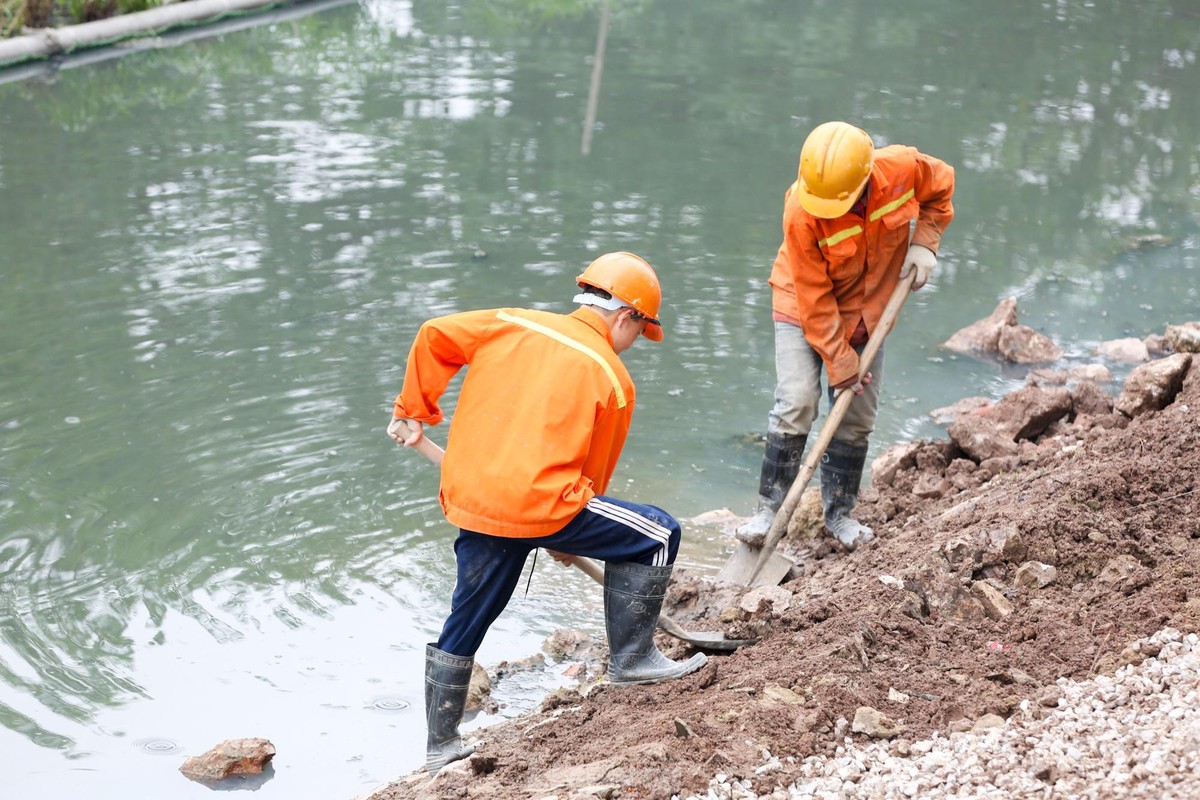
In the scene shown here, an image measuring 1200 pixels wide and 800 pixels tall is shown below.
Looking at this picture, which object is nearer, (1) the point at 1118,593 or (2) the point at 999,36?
(1) the point at 1118,593

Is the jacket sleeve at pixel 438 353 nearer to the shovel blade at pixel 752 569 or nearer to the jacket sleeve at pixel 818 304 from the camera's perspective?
the jacket sleeve at pixel 818 304

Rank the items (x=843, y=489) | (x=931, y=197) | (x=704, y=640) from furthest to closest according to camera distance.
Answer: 1. (x=843, y=489)
2. (x=931, y=197)
3. (x=704, y=640)

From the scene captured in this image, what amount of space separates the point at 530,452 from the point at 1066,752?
1468mm

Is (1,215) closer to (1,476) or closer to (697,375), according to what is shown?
A: (1,476)

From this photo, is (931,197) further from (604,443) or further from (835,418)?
(604,443)

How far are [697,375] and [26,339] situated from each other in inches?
142

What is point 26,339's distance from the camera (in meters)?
6.70

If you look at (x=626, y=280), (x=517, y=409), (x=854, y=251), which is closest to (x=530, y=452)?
(x=517, y=409)

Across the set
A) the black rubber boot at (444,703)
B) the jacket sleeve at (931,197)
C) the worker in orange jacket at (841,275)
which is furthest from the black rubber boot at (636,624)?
the jacket sleeve at (931,197)

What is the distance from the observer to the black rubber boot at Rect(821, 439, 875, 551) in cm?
488

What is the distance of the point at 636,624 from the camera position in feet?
12.0

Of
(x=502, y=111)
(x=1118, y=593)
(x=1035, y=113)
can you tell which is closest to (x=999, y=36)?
(x=1035, y=113)

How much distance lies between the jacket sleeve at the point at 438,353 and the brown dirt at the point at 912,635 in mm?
999

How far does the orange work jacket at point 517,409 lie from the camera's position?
3256mm
